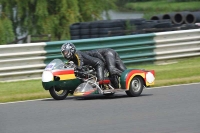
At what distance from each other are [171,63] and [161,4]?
37.5 meters

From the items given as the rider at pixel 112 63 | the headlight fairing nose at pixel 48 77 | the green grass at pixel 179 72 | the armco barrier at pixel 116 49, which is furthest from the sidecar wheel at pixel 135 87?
the armco barrier at pixel 116 49

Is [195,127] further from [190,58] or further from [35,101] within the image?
[190,58]

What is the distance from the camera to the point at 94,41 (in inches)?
622

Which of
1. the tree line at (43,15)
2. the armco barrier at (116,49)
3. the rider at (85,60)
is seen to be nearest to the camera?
the rider at (85,60)

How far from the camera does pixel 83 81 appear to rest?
36.7ft

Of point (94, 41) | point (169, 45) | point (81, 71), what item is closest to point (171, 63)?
point (169, 45)

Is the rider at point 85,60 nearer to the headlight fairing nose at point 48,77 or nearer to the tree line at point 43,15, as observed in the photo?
the headlight fairing nose at point 48,77

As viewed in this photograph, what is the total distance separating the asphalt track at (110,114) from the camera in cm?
804

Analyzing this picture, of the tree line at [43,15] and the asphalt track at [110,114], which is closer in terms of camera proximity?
the asphalt track at [110,114]

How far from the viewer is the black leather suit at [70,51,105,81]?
11148 millimetres

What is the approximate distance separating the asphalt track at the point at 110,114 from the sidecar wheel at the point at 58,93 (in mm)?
144

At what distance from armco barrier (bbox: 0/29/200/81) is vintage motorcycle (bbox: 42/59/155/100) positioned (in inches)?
140

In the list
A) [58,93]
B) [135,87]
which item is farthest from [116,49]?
[58,93]

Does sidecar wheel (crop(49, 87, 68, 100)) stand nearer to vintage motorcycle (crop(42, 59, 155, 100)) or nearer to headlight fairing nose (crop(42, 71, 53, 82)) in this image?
vintage motorcycle (crop(42, 59, 155, 100))
